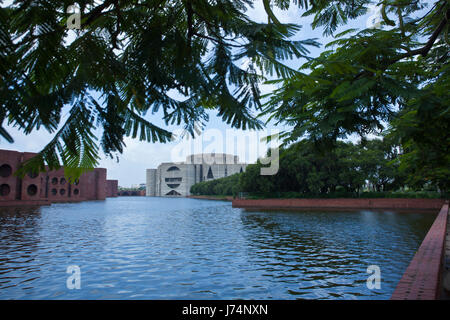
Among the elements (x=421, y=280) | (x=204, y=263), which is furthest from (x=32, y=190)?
(x=421, y=280)

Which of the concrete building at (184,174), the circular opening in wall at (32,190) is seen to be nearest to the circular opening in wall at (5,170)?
the circular opening in wall at (32,190)

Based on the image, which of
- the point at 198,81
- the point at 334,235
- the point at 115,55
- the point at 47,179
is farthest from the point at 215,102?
the point at 47,179

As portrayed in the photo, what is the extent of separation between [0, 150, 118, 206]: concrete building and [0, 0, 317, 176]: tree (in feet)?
59.3

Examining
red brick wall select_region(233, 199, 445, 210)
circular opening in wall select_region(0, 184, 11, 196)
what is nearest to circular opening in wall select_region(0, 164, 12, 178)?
circular opening in wall select_region(0, 184, 11, 196)

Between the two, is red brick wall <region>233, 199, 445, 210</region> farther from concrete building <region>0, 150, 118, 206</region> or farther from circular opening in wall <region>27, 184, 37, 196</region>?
circular opening in wall <region>27, 184, 37, 196</region>

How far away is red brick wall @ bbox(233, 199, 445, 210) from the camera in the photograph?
36.9m

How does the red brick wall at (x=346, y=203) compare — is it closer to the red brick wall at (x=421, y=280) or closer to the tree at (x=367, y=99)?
the red brick wall at (x=421, y=280)

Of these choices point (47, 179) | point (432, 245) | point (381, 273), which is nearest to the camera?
point (432, 245)

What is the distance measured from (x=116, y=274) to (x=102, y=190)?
8759cm

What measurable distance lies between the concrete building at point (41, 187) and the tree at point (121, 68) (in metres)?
18.1

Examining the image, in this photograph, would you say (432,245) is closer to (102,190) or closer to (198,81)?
(198,81)

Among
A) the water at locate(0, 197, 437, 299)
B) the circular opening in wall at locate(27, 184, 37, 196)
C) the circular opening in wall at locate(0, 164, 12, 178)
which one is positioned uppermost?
the circular opening in wall at locate(0, 164, 12, 178)

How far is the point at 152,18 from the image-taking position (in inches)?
94.3

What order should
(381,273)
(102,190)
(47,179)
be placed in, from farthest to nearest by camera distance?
(102,190)
(47,179)
(381,273)
